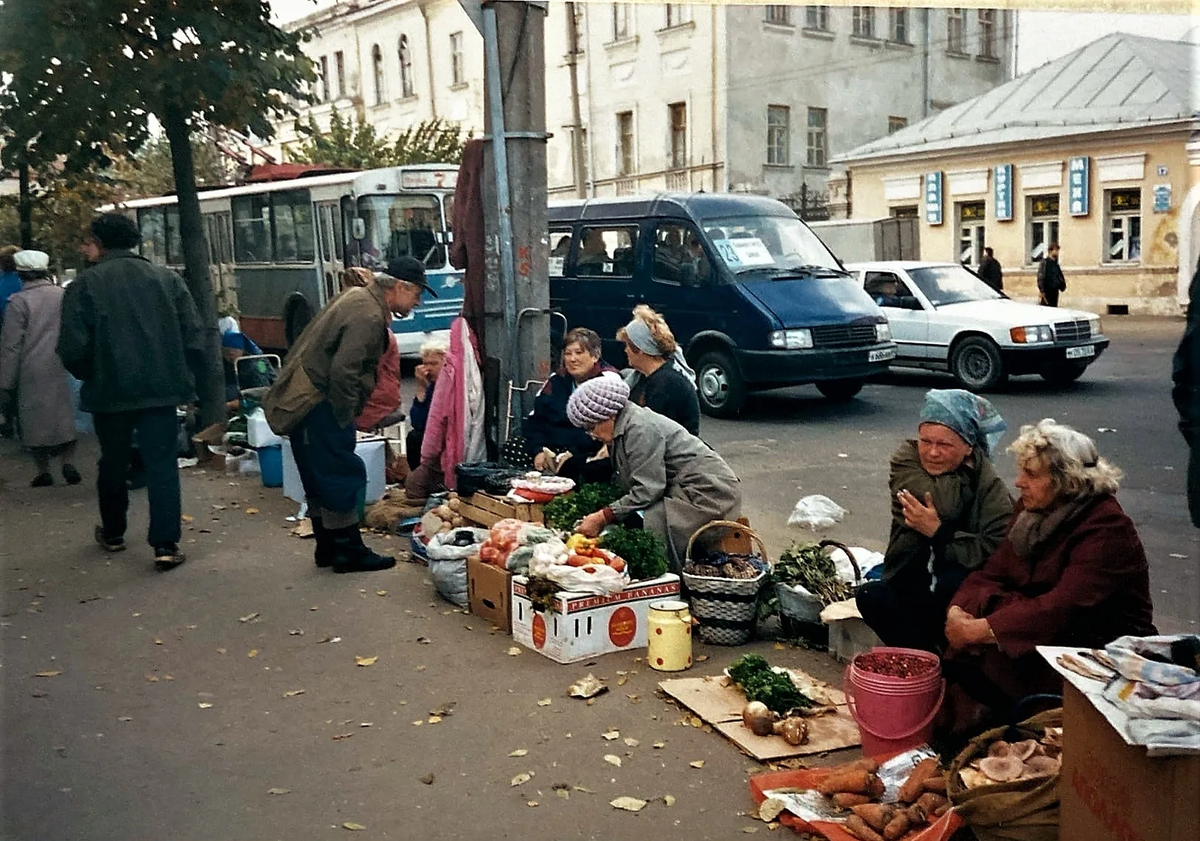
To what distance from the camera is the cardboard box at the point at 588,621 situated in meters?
5.62

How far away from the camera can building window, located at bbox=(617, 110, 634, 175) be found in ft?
120

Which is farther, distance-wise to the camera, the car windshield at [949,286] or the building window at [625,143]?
the building window at [625,143]

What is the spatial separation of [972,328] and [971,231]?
16653 millimetres

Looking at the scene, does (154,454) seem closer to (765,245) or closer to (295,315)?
(765,245)

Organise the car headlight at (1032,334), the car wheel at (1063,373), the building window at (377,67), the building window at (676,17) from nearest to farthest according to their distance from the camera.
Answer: the car headlight at (1032,334)
the car wheel at (1063,373)
the building window at (377,67)
the building window at (676,17)

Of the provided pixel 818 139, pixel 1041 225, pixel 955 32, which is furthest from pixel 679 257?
pixel 955 32

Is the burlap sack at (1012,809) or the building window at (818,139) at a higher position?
the building window at (818,139)

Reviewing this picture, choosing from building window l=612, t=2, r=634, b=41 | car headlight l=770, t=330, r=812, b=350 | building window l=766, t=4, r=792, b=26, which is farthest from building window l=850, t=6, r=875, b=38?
car headlight l=770, t=330, r=812, b=350

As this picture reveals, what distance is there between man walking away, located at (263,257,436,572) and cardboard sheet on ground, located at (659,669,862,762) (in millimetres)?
2715

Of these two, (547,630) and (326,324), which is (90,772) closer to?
(547,630)

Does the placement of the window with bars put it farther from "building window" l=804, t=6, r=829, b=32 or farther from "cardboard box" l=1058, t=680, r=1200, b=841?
"cardboard box" l=1058, t=680, r=1200, b=841

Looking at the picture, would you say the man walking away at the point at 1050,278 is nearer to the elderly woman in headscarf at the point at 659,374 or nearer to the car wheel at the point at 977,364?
the car wheel at the point at 977,364

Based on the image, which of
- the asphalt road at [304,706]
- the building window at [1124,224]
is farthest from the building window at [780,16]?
the asphalt road at [304,706]

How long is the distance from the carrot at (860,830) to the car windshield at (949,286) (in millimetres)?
12725
